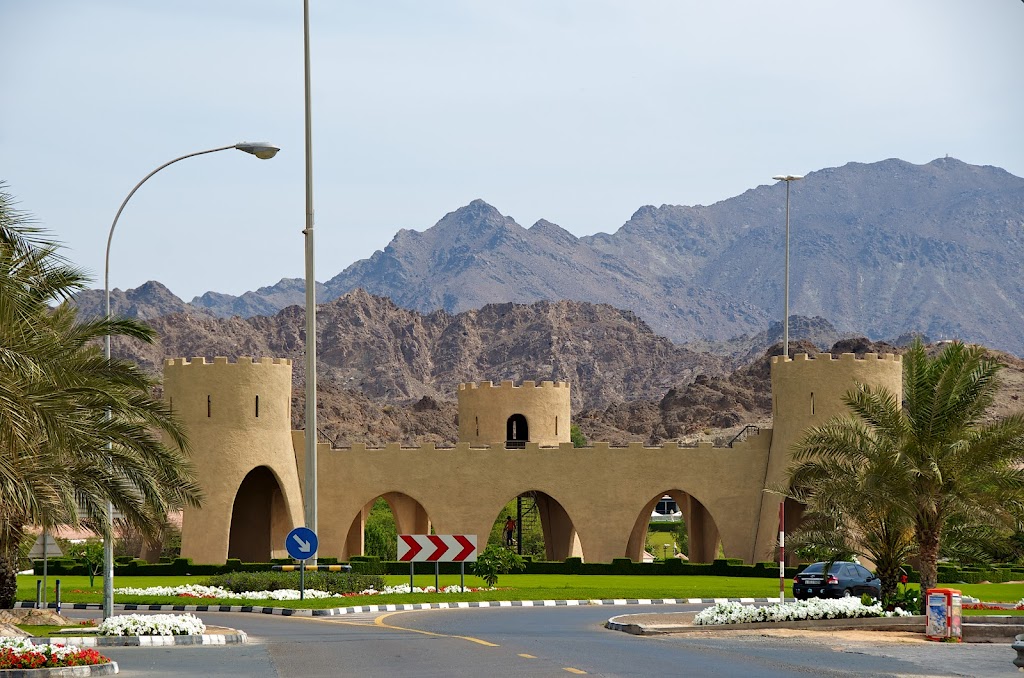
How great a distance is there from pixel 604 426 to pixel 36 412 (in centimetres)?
12743

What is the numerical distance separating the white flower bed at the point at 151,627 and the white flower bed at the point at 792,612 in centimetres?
876

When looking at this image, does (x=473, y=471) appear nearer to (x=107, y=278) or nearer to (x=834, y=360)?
(x=834, y=360)

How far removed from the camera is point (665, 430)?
139375 mm

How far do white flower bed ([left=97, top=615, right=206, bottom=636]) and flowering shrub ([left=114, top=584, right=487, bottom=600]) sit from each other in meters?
11.4

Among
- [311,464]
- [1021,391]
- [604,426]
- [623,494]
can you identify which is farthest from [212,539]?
[604,426]

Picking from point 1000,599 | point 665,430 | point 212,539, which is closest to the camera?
point 1000,599

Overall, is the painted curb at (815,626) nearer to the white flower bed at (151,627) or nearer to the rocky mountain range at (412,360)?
the white flower bed at (151,627)

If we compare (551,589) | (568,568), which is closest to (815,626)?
(551,589)

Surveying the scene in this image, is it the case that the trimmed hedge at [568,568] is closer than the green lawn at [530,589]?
No

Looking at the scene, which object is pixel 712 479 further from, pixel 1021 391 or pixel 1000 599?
pixel 1021 391

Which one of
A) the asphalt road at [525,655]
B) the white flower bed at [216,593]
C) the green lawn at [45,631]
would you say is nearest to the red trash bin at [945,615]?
the asphalt road at [525,655]

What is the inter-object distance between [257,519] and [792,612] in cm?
3338

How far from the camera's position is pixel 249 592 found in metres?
37.2

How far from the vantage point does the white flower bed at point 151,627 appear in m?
23.6
